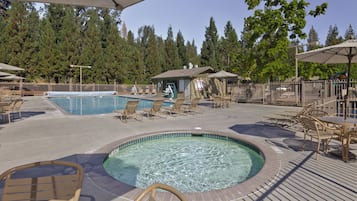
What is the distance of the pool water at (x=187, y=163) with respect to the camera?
4109 mm

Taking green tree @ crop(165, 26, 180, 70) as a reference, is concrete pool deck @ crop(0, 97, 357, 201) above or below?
below

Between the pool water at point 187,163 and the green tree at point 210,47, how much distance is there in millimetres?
34253

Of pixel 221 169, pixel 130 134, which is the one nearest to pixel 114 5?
pixel 221 169

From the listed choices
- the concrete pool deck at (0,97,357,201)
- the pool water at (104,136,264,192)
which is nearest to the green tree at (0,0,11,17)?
the concrete pool deck at (0,97,357,201)

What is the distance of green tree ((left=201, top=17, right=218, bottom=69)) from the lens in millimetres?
39747

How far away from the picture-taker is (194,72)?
2186cm

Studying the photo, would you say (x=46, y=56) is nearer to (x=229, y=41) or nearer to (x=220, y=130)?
(x=229, y=41)

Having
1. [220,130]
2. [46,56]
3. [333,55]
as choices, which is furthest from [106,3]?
[46,56]

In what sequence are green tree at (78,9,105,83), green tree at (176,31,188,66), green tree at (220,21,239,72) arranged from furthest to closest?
green tree at (176,31,188,66)
green tree at (220,21,239,72)
green tree at (78,9,105,83)

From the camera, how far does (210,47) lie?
40.2 metres

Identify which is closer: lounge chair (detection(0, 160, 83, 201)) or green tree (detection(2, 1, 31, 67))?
lounge chair (detection(0, 160, 83, 201))

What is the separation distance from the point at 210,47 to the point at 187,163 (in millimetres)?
37316

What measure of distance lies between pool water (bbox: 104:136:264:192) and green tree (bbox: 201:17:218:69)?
1349 inches

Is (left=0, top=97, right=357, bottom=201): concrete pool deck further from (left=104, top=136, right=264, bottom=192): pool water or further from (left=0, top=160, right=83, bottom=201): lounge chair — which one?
(left=0, top=160, right=83, bottom=201): lounge chair
